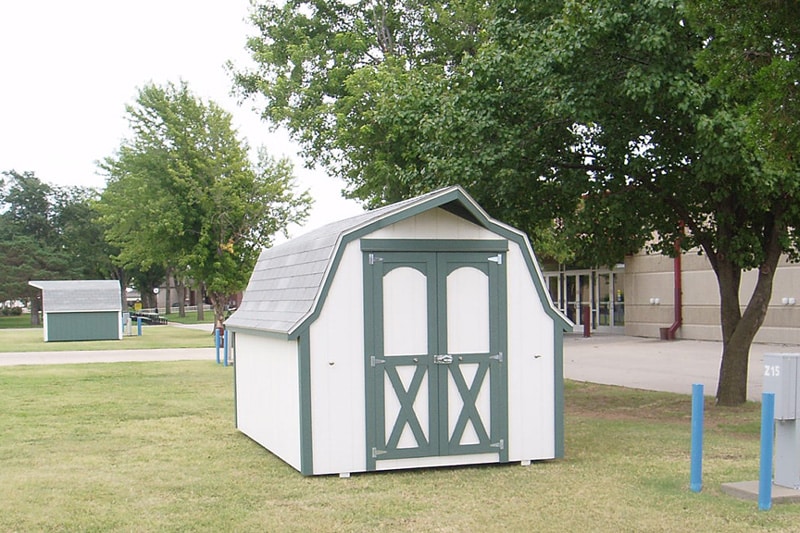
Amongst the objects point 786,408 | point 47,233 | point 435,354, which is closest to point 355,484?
point 435,354

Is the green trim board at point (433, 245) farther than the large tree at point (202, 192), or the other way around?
the large tree at point (202, 192)

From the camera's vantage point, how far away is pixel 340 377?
9336 millimetres

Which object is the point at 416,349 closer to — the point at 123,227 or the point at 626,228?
the point at 626,228

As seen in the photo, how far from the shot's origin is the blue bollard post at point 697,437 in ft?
27.6

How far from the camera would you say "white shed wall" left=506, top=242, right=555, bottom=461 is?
987 centimetres

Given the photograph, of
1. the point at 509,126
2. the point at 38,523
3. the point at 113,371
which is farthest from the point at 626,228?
the point at 113,371

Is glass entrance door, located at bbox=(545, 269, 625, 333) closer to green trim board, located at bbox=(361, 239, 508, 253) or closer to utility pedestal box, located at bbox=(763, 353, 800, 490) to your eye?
green trim board, located at bbox=(361, 239, 508, 253)

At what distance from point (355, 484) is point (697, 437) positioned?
3194mm

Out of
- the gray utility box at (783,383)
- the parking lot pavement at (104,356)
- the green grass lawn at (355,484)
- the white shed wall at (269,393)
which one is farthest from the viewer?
the parking lot pavement at (104,356)

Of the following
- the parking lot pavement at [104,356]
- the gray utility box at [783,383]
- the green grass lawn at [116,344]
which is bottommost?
the green grass lawn at [116,344]

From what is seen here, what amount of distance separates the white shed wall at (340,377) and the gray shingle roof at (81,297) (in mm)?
32747

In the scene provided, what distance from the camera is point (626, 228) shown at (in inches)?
595

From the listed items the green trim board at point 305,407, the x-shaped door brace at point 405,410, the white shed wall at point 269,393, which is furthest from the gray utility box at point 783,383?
the white shed wall at point 269,393

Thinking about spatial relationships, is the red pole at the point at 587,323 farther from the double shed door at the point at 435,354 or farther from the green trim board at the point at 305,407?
the green trim board at the point at 305,407
